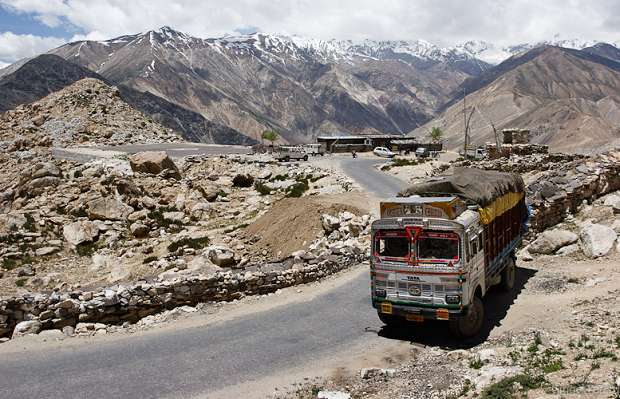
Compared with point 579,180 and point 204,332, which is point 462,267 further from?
point 579,180

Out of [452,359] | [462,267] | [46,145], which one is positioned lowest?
[452,359]

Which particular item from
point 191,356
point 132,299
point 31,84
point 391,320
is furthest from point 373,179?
point 31,84

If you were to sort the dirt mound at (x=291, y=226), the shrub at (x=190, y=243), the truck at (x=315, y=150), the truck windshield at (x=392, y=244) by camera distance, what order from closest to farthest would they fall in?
1. the truck windshield at (x=392, y=244)
2. the dirt mound at (x=291, y=226)
3. the shrub at (x=190, y=243)
4. the truck at (x=315, y=150)

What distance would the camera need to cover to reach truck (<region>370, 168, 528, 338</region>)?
12.4 m

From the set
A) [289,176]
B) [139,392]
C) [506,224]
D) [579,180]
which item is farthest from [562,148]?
[139,392]

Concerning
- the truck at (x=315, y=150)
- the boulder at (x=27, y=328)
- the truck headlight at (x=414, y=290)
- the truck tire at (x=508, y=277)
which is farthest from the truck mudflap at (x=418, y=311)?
the truck at (x=315, y=150)

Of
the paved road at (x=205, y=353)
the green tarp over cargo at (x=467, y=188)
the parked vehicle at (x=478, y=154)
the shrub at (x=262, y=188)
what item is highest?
the green tarp over cargo at (x=467, y=188)

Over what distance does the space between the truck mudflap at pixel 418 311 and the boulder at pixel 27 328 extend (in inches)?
361

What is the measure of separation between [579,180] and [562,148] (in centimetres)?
14702

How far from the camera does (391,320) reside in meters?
14.2

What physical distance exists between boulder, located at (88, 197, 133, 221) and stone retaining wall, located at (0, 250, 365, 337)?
18636 millimetres

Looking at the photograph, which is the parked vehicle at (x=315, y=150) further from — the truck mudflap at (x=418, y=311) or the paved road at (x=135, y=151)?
the truck mudflap at (x=418, y=311)

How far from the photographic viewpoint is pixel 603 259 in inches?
719

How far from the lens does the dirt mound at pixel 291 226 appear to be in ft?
82.2
